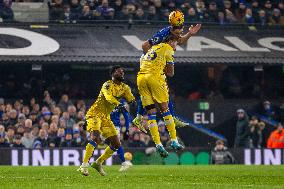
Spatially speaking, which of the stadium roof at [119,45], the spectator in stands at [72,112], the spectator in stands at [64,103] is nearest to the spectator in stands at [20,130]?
the spectator in stands at [72,112]

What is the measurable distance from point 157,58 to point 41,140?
12.6 metres

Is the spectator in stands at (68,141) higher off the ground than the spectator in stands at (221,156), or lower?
higher

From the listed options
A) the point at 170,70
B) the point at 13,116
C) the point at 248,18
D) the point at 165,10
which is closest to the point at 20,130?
the point at 13,116

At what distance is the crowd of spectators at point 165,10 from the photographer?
36.7 m

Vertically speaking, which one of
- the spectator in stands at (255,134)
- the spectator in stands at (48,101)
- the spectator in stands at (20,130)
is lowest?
the spectator in stands at (255,134)

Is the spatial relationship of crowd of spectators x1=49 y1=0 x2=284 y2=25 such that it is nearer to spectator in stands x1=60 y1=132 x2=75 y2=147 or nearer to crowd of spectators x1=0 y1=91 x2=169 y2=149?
crowd of spectators x1=0 y1=91 x2=169 y2=149

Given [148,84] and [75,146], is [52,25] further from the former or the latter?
[148,84]

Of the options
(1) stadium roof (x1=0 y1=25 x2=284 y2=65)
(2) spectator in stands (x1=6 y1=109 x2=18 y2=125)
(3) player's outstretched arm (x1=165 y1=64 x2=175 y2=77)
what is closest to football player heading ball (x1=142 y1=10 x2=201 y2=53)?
(3) player's outstretched arm (x1=165 y1=64 x2=175 y2=77)

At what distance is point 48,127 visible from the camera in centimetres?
3256

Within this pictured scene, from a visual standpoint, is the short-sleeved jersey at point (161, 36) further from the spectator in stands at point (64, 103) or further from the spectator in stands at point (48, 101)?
the spectator in stands at point (64, 103)

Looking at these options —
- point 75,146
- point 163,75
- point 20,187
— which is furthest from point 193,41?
point 20,187

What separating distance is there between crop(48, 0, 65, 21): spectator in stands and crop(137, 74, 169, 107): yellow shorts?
16.7 meters

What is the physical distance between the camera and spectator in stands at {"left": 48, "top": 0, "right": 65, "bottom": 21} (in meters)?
36.5

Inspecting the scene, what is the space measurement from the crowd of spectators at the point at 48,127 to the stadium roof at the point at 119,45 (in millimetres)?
2033
